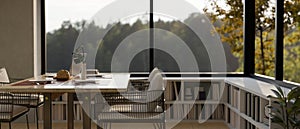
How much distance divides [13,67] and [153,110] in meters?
2.97

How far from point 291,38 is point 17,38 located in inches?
151

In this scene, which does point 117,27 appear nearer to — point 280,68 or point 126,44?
point 126,44

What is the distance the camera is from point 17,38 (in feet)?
20.1

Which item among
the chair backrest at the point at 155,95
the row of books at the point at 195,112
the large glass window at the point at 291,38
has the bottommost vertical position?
the row of books at the point at 195,112

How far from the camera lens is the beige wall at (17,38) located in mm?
6094

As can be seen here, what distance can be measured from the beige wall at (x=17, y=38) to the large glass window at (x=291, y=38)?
355 cm

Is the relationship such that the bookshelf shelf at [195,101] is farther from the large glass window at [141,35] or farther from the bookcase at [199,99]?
the large glass window at [141,35]

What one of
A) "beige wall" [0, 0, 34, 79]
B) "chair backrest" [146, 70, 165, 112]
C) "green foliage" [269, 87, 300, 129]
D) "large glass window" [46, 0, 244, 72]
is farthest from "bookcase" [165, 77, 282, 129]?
"green foliage" [269, 87, 300, 129]

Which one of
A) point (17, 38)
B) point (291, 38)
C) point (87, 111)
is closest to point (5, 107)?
point (87, 111)

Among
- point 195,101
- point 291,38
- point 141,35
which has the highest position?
point 141,35

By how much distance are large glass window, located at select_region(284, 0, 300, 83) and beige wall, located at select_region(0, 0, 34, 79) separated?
3553 mm

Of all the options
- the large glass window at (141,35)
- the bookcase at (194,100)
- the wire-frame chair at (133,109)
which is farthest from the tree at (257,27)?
the wire-frame chair at (133,109)

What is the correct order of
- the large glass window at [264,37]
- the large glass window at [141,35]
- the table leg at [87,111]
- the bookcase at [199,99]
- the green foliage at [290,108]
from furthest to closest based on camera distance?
1. the large glass window at [141,35]
2. the bookcase at [199,99]
3. the large glass window at [264,37]
4. the table leg at [87,111]
5. the green foliage at [290,108]

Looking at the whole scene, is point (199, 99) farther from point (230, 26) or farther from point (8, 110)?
point (8, 110)
